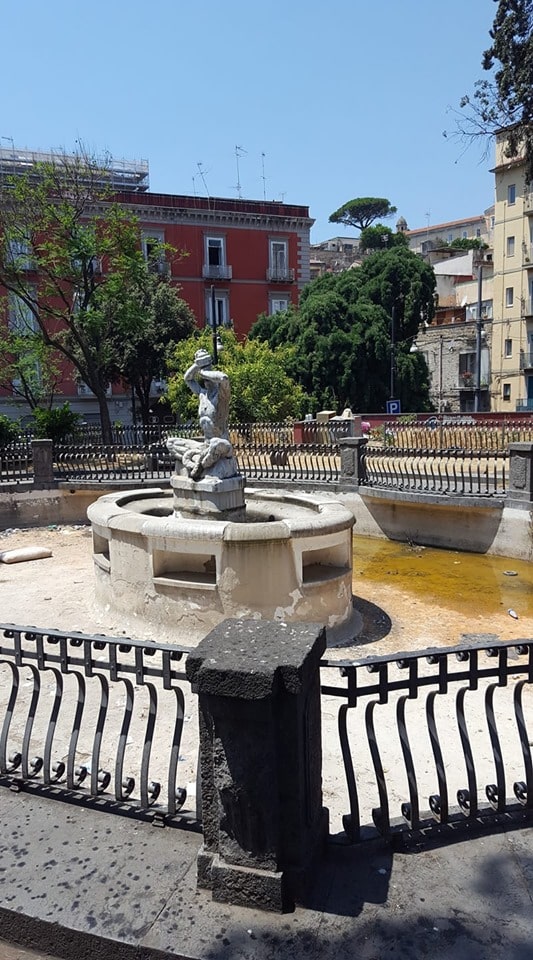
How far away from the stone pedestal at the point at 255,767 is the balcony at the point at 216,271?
111 feet

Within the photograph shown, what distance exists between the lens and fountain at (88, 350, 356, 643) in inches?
301

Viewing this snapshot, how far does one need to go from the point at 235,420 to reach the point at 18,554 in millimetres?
11070

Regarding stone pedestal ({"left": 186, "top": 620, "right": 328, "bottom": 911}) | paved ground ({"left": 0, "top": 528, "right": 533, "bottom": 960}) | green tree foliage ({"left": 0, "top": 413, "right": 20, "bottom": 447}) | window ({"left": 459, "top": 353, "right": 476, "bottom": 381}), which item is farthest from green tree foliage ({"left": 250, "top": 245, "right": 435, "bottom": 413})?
stone pedestal ({"left": 186, "top": 620, "right": 328, "bottom": 911})

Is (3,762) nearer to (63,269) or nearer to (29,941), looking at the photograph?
(29,941)

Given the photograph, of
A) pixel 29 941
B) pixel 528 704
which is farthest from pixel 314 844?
pixel 528 704

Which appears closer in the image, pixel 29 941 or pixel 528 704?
pixel 29 941

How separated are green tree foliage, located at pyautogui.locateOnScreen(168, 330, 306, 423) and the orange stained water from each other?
8960 millimetres

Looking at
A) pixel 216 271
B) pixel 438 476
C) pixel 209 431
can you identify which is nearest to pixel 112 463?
pixel 438 476

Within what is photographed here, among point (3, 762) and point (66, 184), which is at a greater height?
point (66, 184)

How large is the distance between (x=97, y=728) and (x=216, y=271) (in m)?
33.6

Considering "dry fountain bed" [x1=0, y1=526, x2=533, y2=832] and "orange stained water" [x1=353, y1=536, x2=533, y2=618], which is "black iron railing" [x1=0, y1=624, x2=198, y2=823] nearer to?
"dry fountain bed" [x1=0, y1=526, x2=533, y2=832]

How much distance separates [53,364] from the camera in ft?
90.8

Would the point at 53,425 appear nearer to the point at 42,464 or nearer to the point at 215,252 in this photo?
the point at 42,464

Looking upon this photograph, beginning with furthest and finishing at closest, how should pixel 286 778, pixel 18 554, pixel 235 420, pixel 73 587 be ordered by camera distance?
pixel 235 420, pixel 18 554, pixel 73 587, pixel 286 778
